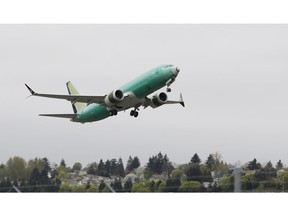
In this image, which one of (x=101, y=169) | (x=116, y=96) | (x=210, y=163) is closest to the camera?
(x=116, y=96)

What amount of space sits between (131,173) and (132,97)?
38.0 feet

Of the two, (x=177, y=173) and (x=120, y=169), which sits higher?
(x=120, y=169)

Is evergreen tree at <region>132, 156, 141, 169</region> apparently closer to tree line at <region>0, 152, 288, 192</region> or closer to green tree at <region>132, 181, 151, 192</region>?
tree line at <region>0, 152, 288, 192</region>

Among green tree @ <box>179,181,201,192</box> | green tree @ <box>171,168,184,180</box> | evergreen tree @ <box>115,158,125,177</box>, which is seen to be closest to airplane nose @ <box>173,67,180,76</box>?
green tree @ <box>179,181,201,192</box>

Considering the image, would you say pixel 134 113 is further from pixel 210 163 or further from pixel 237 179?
pixel 237 179

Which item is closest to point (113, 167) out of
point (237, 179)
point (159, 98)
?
point (159, 98)

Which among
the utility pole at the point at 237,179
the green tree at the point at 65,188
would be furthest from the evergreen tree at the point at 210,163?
the utility pole at the point at 237,179

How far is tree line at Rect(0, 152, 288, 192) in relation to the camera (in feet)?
174

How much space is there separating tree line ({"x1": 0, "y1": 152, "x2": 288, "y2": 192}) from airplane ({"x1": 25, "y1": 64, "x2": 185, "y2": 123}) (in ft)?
17.0

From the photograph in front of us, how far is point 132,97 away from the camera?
170 ft

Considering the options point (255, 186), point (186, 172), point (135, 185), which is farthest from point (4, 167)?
point (255, 186)

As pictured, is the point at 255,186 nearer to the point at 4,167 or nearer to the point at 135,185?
the point at 135,185

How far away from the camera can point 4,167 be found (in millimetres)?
56344

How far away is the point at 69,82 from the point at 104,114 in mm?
16035
